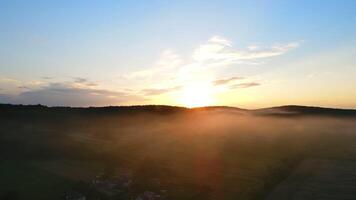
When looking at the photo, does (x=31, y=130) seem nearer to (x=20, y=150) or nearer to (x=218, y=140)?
(x=20, y=150)

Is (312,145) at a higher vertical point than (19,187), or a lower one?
higher

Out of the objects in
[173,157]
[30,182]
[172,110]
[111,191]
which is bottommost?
[111,191]

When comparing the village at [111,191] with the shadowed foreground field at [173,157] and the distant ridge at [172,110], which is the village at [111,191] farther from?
the distant ridge at [172,110]

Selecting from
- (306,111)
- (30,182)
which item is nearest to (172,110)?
(306,111)

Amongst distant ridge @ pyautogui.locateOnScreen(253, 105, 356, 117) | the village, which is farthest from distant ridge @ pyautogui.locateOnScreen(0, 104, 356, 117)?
A: the village

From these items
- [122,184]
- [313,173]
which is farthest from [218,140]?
[122,184]

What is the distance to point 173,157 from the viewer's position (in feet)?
81.3

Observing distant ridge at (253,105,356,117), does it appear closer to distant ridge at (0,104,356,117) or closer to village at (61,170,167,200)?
distant ridge at (0,104,356,117)

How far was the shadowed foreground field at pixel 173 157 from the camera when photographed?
19.8 metres

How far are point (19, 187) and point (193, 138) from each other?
1309cm

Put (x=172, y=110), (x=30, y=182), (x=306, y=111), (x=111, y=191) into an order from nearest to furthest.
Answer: (x=111, y=191) < (x=30, y=182) < (x=172, y=110) < (x=306, y=111)

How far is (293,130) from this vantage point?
34844 mm

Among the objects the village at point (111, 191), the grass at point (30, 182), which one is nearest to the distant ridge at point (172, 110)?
the grass at point (30, 182)

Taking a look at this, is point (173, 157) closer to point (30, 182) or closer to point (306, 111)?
point (30, 182)
